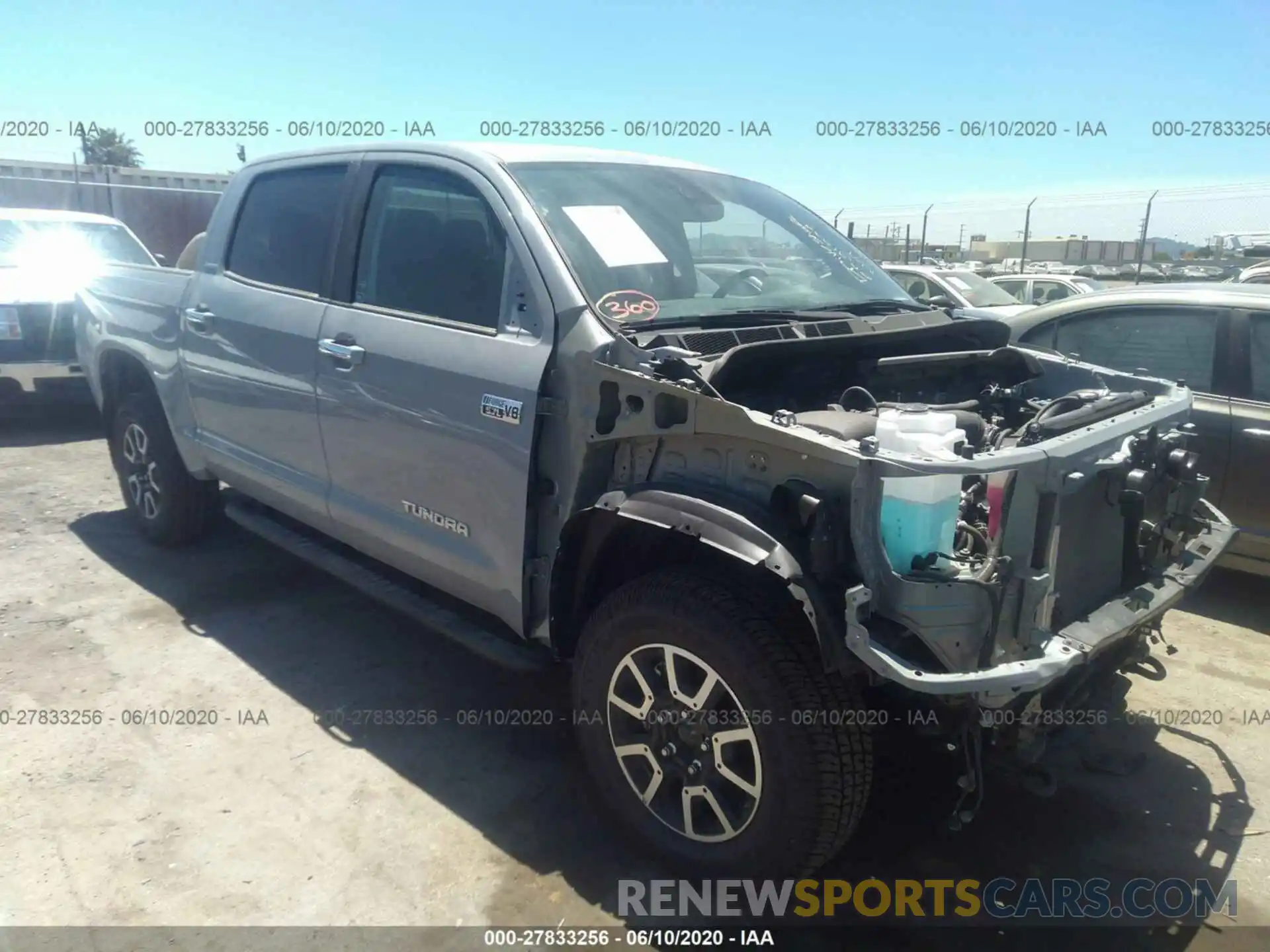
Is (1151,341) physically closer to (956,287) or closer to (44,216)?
(956,287)

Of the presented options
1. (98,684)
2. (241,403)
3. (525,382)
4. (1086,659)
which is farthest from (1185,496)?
(98,684)

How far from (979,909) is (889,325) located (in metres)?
1.88

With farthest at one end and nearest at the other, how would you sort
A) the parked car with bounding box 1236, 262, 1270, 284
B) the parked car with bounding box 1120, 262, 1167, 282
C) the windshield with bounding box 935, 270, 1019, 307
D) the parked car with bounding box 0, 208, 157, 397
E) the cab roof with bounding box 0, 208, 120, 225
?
the parked car with bounding box 1120, 262, 1167, 282, the parked car with bounding box 1236, 262, 1270, 284, the windshield with bounding box 935, 270, 1019, 307, the cab roof with bounding box 0, 208, 120, 225, the parked car with bounding box 0, 208, 157, 397

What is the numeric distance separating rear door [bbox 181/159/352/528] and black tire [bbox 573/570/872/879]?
187 cm

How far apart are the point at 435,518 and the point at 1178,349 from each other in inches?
155

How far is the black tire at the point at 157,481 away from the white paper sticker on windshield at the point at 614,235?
9.71ft

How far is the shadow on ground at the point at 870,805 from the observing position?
2826 mm

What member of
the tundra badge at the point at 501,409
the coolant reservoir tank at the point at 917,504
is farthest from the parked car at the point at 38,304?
the coolant reservoir tank at the point at 917,504

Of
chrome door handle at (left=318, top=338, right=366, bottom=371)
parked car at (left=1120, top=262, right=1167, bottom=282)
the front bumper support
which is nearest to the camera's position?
the front bumper support

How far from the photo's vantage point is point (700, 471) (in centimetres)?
269

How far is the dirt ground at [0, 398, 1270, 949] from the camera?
280 cm

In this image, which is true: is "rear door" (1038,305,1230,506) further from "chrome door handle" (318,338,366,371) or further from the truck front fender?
"chrome door handle" (318,338,366,371)

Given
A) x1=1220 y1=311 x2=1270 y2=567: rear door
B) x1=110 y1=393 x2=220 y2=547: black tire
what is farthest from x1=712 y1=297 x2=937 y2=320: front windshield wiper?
x1=110 y1=393 x2=220 y2=547: black tire

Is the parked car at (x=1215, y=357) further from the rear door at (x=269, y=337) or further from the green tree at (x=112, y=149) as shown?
the green tree at (x=112, y=149)
